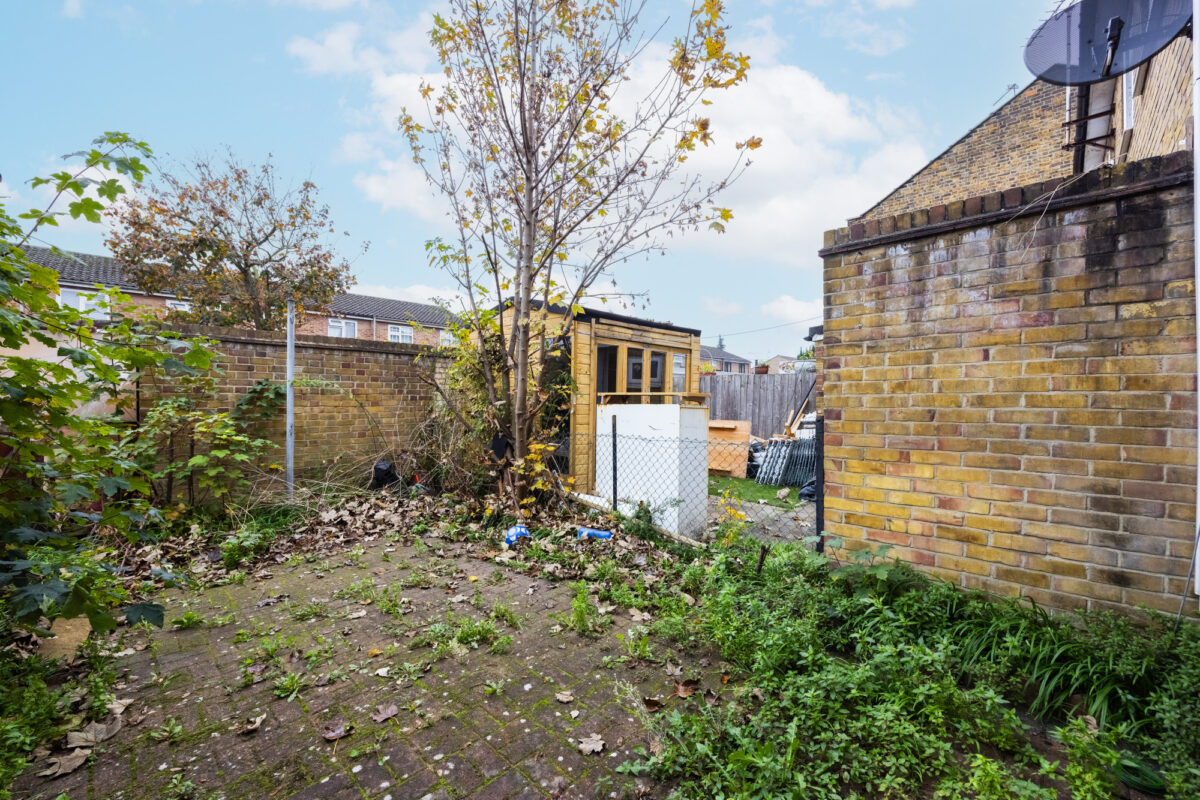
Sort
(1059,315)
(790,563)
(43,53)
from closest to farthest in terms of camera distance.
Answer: (1059,315) < (790,563) < (43,53)

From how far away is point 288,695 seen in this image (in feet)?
7.73

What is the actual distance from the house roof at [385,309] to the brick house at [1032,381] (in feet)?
82.0

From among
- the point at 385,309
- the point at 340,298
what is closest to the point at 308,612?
the point at 340,298

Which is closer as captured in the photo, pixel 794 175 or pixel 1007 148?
pixel 794 175

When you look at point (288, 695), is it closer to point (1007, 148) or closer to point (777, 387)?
point (777, 387)

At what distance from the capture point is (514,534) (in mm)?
4738

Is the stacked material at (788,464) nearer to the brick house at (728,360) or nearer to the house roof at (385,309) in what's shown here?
the house roof at (385,309)

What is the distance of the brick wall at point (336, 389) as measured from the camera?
5.64 metres

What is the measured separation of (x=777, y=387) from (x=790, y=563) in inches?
454

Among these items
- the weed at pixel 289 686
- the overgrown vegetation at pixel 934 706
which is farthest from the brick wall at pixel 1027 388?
the weed at pixel 289 686

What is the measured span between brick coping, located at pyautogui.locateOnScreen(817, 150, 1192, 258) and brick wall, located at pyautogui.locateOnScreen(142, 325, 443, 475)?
5421mm

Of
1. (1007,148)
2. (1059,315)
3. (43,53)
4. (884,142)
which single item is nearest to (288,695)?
(1059,315)

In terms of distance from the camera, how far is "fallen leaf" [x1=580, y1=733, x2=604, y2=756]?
1.98 metres

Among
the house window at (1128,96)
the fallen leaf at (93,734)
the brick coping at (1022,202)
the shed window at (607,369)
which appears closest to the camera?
the fallen leaf at (93,734)
